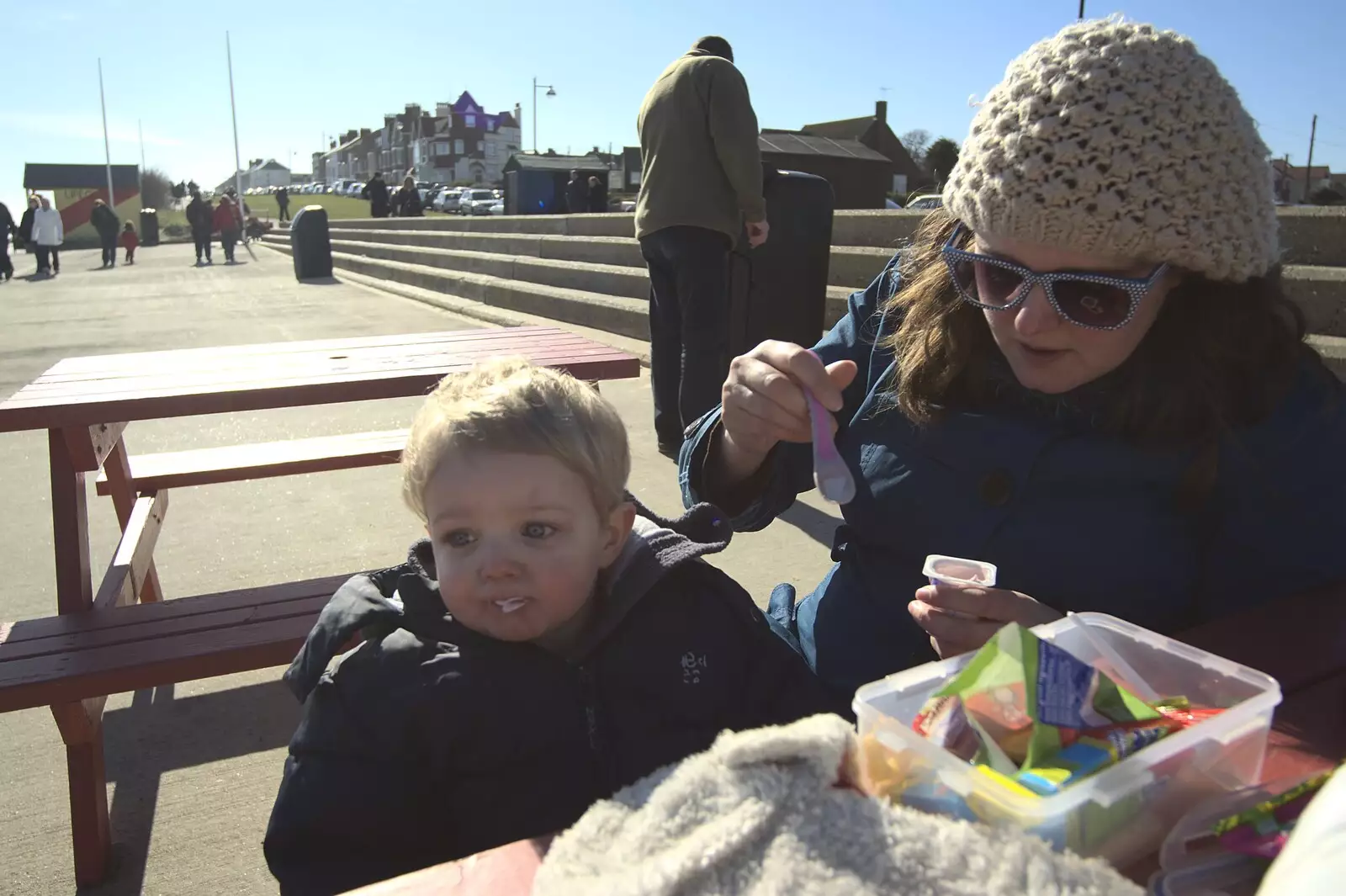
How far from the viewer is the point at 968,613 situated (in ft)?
3.85

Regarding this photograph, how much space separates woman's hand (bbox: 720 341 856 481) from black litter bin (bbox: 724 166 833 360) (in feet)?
11.7

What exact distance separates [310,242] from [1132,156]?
695 inches

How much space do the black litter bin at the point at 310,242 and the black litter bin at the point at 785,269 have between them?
45.0ft

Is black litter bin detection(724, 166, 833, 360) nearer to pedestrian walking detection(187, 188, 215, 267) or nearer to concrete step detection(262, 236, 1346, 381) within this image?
concrete step detection(262, 236, 1346, 381)

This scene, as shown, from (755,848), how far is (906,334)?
1.10 meters

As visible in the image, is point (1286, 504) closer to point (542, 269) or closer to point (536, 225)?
point (542, 269)

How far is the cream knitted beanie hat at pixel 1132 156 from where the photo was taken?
1.20 meters

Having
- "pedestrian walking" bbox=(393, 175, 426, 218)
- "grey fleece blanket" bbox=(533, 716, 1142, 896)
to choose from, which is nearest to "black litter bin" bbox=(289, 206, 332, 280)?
"pedestrian walking" bbox=(393, 175, 426, 218)

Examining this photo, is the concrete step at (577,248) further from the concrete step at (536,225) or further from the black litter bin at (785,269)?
the black litter bin at (785,269)

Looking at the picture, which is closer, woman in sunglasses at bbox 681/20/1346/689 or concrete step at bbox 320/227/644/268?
woman in sunglasses at bbox 681/20/1346/689

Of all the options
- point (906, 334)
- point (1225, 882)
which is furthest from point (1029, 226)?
point (1225, 882)

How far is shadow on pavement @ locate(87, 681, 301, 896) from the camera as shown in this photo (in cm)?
243

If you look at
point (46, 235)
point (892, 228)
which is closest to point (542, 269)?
point (892, 228)

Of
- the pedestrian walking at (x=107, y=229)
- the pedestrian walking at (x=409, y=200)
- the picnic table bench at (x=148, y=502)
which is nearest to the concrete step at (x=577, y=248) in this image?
the picnic table bench at (x=148, y=502)
